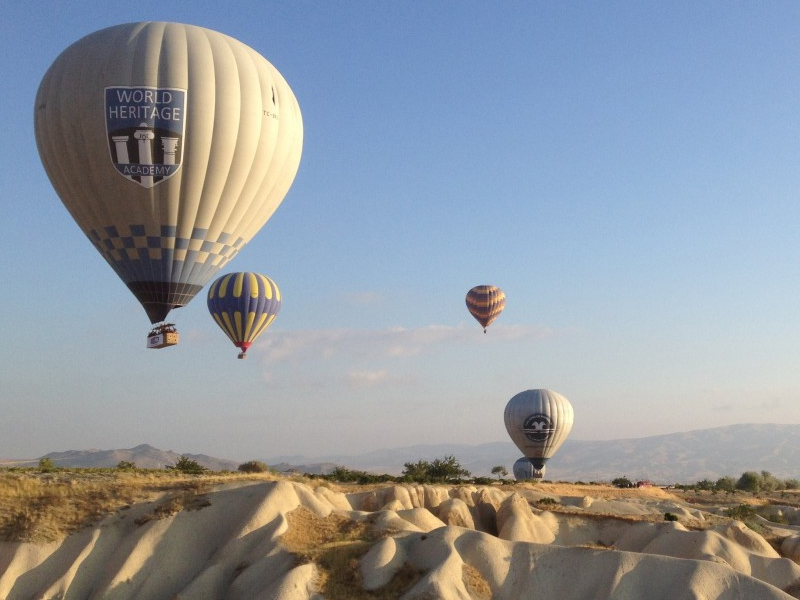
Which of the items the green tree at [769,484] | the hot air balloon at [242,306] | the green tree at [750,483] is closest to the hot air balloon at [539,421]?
the green tree at [750,483]

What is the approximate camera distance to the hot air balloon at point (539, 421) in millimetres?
105088

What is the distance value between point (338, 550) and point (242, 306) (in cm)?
3593

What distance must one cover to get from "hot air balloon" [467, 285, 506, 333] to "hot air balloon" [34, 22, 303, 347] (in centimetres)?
6057

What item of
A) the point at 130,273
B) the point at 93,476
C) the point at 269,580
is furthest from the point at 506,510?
the point at 130,273

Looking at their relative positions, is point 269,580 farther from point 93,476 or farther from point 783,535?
point 783,535

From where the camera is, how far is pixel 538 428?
345 ft

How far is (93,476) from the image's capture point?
51312 millimetres

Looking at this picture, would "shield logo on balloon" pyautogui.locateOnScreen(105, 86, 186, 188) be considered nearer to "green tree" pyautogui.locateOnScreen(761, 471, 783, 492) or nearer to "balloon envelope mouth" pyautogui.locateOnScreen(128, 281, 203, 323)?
"balloon envelope mouth" pyautogui.locateOnScreen(128, 281, 203, 323)

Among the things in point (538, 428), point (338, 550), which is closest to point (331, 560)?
point (338, 550)

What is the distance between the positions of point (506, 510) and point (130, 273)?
96.8 ft

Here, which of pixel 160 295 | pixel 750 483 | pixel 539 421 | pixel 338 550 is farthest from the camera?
pixel 750 483

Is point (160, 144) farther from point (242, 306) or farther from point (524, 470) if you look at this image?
point (524, 470)

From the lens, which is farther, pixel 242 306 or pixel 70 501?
pixel 242 306

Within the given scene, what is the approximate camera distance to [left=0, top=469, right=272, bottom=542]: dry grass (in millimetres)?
40938
